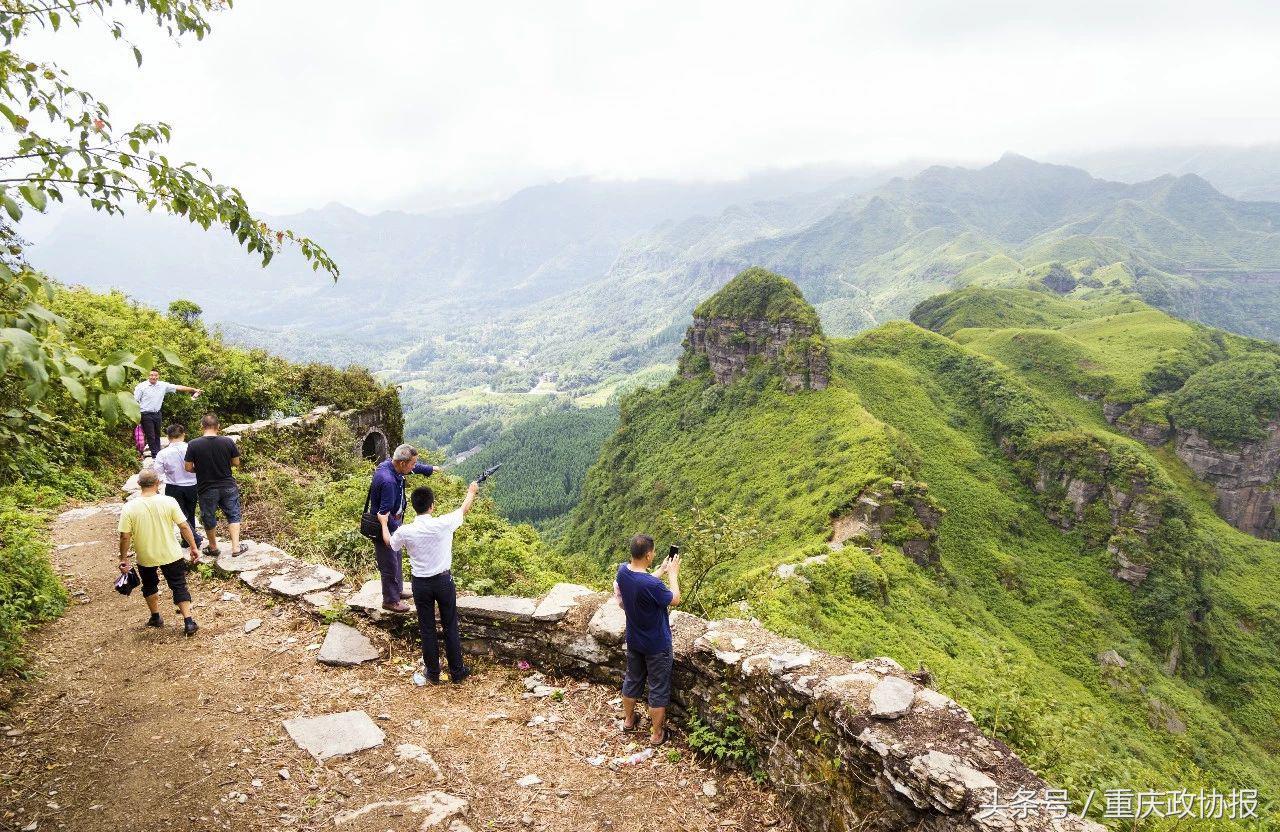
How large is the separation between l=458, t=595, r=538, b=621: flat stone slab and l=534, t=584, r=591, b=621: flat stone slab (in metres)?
0.12

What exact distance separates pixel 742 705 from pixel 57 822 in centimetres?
594

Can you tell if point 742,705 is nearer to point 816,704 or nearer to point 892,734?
point 816,704

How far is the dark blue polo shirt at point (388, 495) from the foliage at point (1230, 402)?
87.7 metres

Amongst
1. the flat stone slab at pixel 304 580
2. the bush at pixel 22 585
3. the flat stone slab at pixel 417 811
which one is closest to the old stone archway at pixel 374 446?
the bush at pixel 22 585

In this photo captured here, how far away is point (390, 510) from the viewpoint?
7.71 m

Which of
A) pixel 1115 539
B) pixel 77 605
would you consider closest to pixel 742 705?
pixel 77 605

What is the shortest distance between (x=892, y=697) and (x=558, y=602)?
4.23 metres

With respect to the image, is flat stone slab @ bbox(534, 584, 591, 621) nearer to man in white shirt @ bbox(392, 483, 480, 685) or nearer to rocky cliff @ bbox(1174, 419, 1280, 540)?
man in white shirt @ bbox(392, 483, 480, 685)

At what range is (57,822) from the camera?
4.52m

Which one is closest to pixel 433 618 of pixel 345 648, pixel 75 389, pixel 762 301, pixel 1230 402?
pixel 345 648

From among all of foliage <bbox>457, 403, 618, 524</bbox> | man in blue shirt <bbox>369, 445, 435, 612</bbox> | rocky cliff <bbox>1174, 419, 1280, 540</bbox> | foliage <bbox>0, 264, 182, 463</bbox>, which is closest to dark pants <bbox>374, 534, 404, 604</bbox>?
man in blue shirt <bbox>369, 445, 435, 612</bbox>

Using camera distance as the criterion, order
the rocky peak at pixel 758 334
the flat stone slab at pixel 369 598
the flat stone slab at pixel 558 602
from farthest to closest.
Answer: the rocky peak at pixel 758 334, the flat stone slab at pixel 369 598, the flat stone slab at pixel 558 602

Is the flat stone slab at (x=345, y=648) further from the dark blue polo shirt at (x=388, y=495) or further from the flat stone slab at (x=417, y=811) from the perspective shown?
the flat stone slab at (x=417, y=811)

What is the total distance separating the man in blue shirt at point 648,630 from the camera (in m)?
6.11
